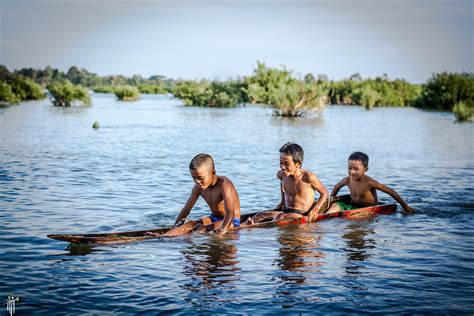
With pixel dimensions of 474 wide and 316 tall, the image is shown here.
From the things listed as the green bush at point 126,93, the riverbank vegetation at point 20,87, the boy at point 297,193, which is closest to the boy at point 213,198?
the boy at point 297,193

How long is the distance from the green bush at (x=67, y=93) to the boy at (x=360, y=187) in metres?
43.4

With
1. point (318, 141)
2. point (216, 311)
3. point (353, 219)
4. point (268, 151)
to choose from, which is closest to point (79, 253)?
point (216, 311)

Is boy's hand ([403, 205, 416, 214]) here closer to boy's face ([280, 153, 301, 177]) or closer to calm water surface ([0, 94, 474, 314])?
calm water surface ([0, 94, 474, 314])

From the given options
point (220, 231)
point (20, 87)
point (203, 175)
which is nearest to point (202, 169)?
point (203, 175)

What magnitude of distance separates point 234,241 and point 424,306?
10.4 ft

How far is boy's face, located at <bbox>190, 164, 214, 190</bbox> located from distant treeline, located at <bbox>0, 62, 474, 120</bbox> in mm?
35805

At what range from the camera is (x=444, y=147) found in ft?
82.0

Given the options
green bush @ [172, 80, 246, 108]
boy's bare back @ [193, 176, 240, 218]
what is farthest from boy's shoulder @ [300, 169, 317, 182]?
green bush @ [172, 80, 246, 108]

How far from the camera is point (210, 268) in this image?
739 centimetres

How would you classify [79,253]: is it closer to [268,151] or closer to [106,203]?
[106,203]

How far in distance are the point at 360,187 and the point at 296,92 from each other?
33.3 meters

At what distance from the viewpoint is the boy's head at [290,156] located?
31.7 ft

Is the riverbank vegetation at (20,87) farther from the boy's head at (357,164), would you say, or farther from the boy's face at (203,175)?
the boy's face at (203,175)

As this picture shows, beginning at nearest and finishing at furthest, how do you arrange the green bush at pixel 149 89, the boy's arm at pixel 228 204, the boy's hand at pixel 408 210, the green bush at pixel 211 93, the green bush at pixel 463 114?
the boy's arm at pixel 228 204
the boy's hand at pixel 408 210
the green bush at pixel 463 114
the green bush at pixel 211 93
the green bush at pixel 149 89
